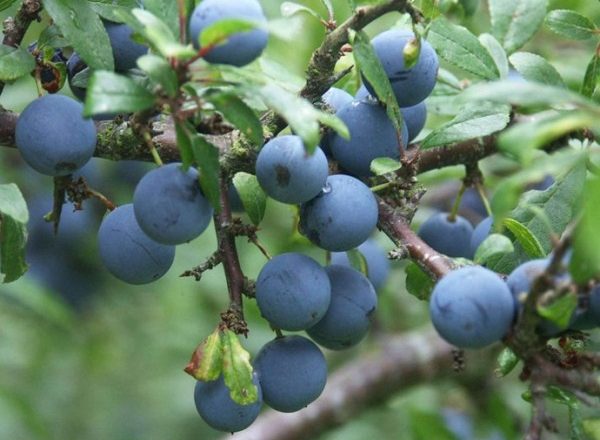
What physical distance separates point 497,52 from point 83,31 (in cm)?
66

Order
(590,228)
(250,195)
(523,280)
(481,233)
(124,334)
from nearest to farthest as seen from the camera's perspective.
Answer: (590,228)
(523,280)
(250,195)
(481,233)
(124,334)

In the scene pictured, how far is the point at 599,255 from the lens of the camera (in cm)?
87

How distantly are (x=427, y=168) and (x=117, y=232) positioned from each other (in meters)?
0.54

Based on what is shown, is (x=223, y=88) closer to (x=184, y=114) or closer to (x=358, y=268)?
(x=184, y=114)

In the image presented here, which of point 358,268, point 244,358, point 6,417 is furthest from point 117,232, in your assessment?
point 6,417

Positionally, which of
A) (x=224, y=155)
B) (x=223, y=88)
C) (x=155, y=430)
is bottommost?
(x=155, y=430)

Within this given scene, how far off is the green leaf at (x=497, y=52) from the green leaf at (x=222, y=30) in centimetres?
62

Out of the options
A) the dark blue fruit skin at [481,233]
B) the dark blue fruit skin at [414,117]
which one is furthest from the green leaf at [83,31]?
the dark blue fruit skin at [481,233]

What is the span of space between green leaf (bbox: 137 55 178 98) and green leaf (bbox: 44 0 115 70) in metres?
0.21

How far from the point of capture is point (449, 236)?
1788 mm

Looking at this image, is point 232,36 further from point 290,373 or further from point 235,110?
point 290,373

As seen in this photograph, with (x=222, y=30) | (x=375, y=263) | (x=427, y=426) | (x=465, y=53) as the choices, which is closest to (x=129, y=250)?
(x=222, y=30)

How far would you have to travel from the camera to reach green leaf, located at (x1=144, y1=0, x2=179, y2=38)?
1199 mm

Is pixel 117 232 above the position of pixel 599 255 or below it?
below
